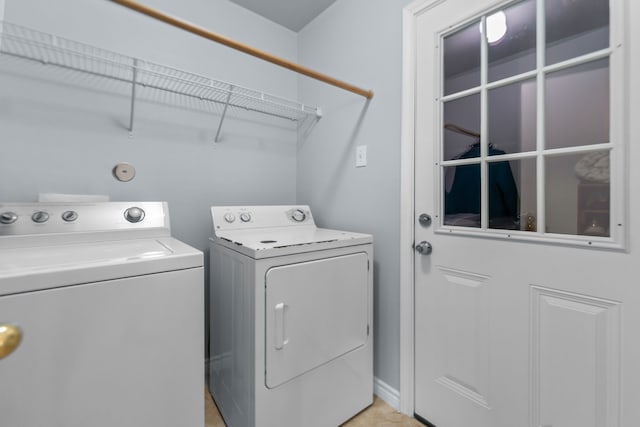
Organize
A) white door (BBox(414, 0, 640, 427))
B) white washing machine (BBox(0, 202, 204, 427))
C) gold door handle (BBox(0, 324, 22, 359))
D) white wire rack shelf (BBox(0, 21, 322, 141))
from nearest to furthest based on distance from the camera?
gold door handle (BBox(0, 324, 22, 359)) < white washing machine (BBox(0, 202, 204, 427)) < white door (BBox(414, 0, 640, 427)) < white wire rack shelf (BBox(0, 21, 322, 141))

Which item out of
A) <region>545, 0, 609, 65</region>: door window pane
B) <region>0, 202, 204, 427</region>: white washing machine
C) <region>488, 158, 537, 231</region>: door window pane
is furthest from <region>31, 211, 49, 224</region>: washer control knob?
<region>545, 0, 609, 65</region>: door window pane

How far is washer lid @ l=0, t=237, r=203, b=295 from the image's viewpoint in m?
0.73

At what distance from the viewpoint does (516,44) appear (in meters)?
1.22

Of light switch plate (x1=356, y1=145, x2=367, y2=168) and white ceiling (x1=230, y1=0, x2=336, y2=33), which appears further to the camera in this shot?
white ceiling (x1=230, y1=0, x2=336, y2=33)

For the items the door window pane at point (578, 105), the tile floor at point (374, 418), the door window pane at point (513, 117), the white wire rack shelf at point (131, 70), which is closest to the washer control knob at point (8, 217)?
the white wire rack shelf at point (131, 70)

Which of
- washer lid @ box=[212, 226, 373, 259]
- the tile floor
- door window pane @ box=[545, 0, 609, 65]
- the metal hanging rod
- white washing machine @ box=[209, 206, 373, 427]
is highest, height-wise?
the metal hanging rod

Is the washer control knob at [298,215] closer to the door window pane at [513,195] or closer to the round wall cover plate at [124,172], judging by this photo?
the round wall cover plate at [124,172]

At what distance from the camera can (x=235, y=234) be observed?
64.8 inches

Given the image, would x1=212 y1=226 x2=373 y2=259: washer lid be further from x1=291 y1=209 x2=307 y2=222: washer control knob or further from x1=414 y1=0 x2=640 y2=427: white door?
x1=414 y1=0 x2=640 y2=427: white door

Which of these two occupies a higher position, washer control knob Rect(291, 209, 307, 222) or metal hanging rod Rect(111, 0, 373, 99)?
metal hanging rod Rect(111, 0, 373, 99)

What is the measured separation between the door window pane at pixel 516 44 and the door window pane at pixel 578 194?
428mm

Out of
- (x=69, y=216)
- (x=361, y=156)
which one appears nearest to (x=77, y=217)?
(x=69, y=216)

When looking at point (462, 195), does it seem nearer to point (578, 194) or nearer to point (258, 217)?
point (578, 194)

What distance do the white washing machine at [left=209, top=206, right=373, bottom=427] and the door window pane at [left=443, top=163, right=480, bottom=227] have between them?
45 cm
